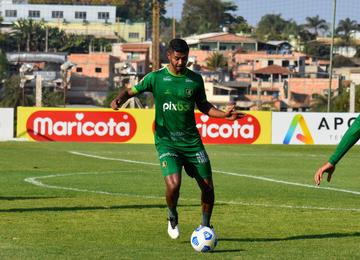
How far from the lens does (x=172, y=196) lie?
1330 centimetres

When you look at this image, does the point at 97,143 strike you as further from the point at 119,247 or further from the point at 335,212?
the point at 119,247

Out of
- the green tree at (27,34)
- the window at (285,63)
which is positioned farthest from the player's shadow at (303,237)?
the green tree at (27,34)

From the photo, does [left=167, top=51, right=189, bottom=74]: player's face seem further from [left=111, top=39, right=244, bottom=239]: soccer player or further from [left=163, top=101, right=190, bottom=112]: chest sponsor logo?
[left=163, top=101, right=190, bottom=112]: chest sponsor logo

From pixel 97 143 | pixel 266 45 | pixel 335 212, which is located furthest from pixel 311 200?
pixel 266 45

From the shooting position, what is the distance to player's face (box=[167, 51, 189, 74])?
42.9 feet

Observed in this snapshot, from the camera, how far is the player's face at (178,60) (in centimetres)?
1306

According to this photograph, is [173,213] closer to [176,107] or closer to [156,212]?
[176,107]

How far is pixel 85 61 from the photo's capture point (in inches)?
6137

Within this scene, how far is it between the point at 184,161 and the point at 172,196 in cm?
41

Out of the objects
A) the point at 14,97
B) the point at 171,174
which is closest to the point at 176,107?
the point at 171,174

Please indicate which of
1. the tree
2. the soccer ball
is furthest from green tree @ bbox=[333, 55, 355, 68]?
the soccer ball

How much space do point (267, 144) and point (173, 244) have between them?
34.4 metres

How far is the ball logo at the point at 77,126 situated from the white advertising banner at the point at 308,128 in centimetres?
609

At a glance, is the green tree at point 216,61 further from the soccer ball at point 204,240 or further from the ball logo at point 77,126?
the soccer ball at point 204,240
